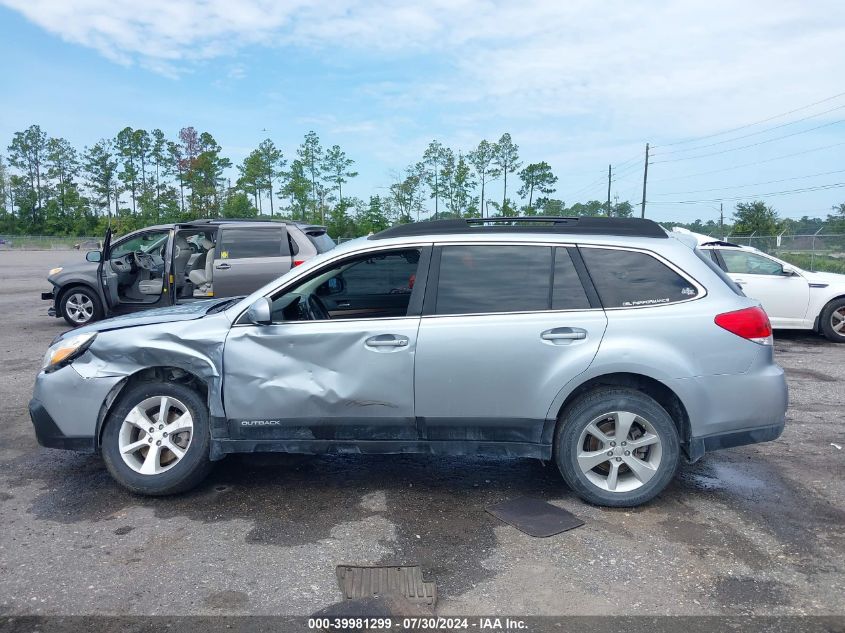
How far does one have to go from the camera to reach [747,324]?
4430mm

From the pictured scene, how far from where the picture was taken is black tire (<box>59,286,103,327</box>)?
12.3 metres

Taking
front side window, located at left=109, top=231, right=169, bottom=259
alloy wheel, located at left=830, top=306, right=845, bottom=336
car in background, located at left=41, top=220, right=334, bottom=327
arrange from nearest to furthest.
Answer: car in background, located at left=41, top=220, right=334, bottom=327, alloy wheel, located at left=830, top=306, right=845, bottom=336, front side window, located at left=109, top=231, right=169, bottom=259

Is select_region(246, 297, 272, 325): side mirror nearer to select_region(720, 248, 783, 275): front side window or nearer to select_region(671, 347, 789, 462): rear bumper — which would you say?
select_region(671, 347, 789, 462): rear bumper

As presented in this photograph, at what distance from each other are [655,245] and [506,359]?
128cm

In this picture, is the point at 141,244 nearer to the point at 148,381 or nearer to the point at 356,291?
the point at 356,291

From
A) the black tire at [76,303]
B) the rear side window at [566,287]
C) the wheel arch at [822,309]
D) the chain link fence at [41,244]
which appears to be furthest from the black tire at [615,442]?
the chain link fence at [41,244]

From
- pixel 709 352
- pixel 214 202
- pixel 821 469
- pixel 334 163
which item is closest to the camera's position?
pixel 709 352

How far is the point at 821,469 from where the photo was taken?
211 inches

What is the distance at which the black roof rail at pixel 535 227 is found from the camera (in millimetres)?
4812

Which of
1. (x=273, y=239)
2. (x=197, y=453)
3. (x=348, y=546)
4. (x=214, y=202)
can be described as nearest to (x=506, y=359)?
(x=348, y=546)

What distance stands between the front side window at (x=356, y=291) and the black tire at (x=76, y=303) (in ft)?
27.7

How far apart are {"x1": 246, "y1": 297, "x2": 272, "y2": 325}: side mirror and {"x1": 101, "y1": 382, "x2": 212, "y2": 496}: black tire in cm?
67

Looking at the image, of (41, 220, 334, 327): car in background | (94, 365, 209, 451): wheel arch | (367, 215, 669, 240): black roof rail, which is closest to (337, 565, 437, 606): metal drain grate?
(94, 365, 209, 451): wheel arch

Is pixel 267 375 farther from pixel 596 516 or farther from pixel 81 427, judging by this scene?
pixel 596 516
